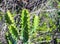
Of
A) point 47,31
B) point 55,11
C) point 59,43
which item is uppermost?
point 55,11

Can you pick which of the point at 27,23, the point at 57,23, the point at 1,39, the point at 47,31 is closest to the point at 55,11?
the point at 57,23

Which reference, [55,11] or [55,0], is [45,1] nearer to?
[55,0]

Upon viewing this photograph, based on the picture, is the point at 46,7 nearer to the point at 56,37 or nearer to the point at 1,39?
the point at 56,37

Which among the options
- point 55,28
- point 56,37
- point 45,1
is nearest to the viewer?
point 56,37

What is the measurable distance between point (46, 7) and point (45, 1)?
8.9 inches

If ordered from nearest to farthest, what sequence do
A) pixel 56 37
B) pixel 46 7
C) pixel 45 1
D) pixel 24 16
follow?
1. pixel 24 16
2. pixel 56 37
3. pixel 46 7
4. pixel 45 1

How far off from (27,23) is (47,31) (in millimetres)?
993

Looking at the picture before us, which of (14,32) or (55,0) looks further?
(55,0)

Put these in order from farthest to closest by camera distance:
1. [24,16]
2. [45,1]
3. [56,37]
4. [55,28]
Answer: [45,1], [55,28], [56,37], [24,16]

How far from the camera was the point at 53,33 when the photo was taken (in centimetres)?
210

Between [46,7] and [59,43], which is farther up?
[46,7]

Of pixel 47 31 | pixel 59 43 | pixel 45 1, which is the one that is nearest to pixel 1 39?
pixel 47 31

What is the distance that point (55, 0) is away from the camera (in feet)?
8.40

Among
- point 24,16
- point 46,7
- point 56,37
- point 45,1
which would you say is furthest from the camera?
point 45,1
